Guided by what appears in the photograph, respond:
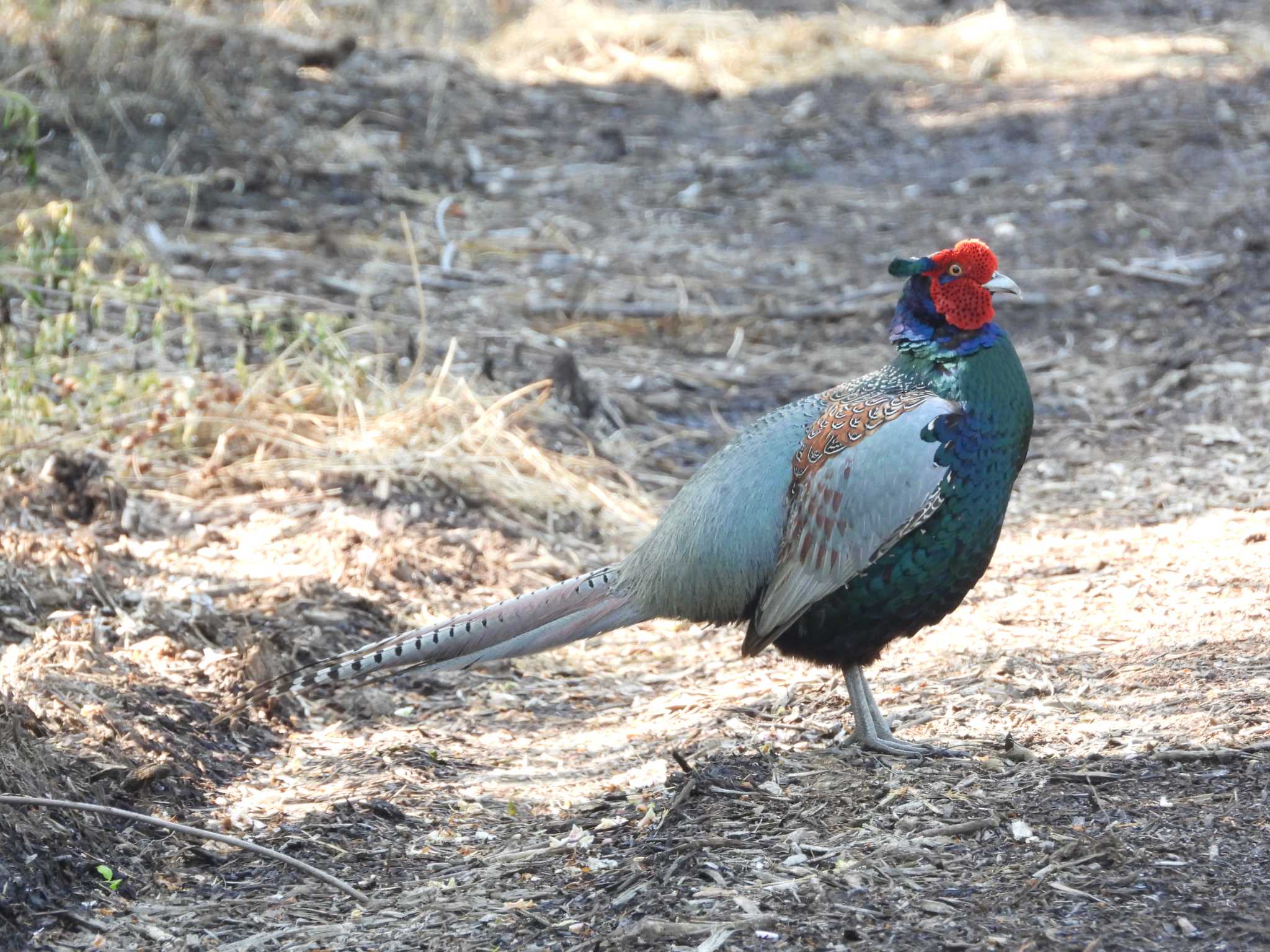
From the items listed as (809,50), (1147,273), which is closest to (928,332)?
(1147,273)

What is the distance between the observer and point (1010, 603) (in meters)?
4.61

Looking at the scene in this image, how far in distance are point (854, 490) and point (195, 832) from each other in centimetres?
170

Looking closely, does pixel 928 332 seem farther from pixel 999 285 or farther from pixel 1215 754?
pixel 1215 754

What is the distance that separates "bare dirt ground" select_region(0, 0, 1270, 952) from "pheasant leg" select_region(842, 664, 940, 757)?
0.25 ft

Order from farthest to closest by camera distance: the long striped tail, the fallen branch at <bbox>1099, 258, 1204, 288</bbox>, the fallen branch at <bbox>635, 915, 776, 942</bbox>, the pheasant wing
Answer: the fallen branch at <bbox>1099, 258, 1204, 288</bbox> < the long striped tail < the pheasant wing < the fallen branch at <bbox>635, 915, 776, 942</bbox>

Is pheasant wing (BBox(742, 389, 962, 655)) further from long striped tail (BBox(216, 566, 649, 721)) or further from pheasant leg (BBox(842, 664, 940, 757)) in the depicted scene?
long striped tail (BBox(216, 566, 649, 721))

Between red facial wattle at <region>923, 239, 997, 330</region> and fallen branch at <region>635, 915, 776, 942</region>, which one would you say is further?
red facial wattle at <region>923, 239, 997, 330</region>

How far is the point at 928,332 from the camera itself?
3.63 meters

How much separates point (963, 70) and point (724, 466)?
383 inches

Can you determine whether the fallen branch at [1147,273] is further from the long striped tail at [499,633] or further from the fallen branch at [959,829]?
the fallen branch at [959,829]

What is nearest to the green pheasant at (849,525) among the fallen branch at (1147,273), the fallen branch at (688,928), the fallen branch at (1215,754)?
the fallen branch at (1215,754)

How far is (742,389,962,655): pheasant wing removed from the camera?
343 centimetres

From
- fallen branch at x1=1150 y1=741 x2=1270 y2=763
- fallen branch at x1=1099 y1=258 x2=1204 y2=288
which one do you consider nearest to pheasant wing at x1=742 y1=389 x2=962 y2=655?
fallen branch at x1=1150 y1=741 x2=1270 y2=763

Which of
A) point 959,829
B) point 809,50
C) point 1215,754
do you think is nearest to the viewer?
point 959,829
